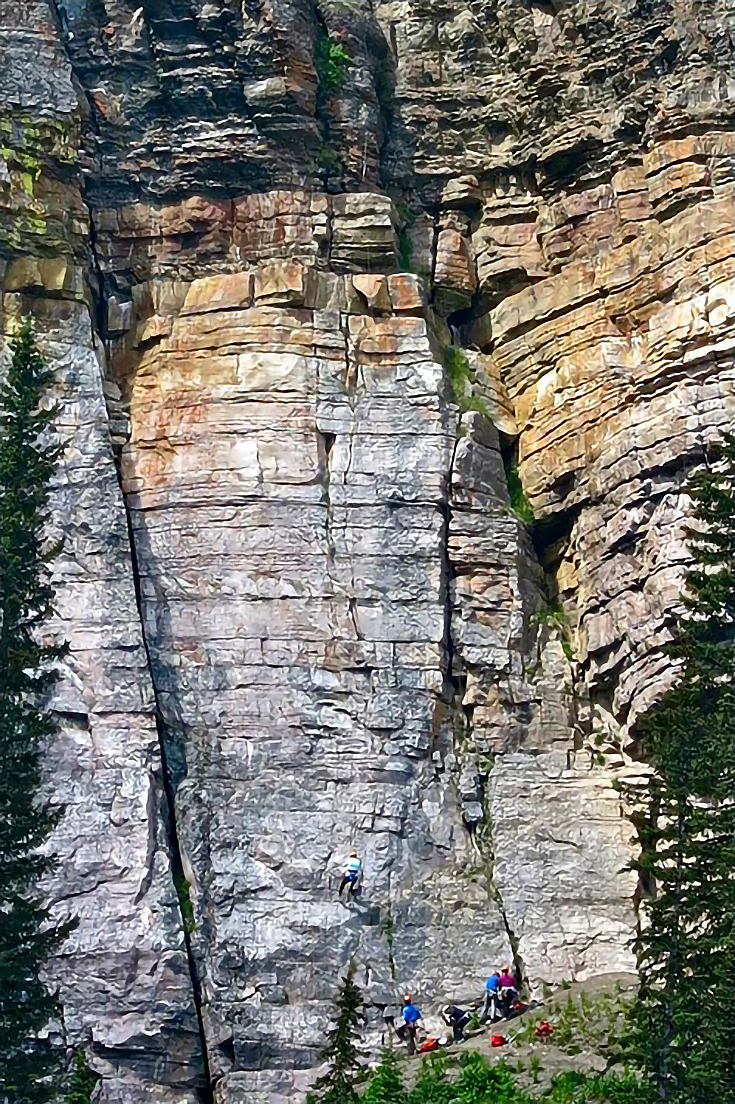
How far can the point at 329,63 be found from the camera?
107 feet

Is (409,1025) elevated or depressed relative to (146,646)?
depressed

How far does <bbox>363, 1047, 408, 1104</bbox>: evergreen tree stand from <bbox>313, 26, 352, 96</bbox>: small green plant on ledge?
687 inches

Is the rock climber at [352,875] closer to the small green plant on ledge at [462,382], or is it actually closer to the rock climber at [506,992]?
the rock climber at [506,992]

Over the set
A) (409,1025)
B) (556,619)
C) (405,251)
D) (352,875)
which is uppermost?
(405,251)

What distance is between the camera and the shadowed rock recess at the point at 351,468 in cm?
2648

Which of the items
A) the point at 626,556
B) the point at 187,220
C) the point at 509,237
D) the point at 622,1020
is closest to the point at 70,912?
the point at 622,1020

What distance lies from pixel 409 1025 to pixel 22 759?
7108mm

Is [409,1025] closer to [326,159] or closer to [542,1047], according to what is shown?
[542,1047]

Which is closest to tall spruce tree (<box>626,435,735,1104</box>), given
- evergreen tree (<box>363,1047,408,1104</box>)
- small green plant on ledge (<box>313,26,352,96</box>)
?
evergreen tree (<box>363,1047,408,1104</box>)

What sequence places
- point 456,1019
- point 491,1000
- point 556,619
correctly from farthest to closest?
1. point 556,619
2. point 491,1000
3. point 456,1019

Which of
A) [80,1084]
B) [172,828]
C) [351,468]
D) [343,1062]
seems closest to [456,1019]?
[343,1062]

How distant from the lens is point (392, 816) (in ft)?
89.9

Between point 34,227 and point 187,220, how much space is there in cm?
278

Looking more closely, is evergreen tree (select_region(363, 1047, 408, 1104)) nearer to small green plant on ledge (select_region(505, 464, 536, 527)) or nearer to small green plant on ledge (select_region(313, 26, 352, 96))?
small green plant on ledge (select_region(505, 464, 536, 527))
